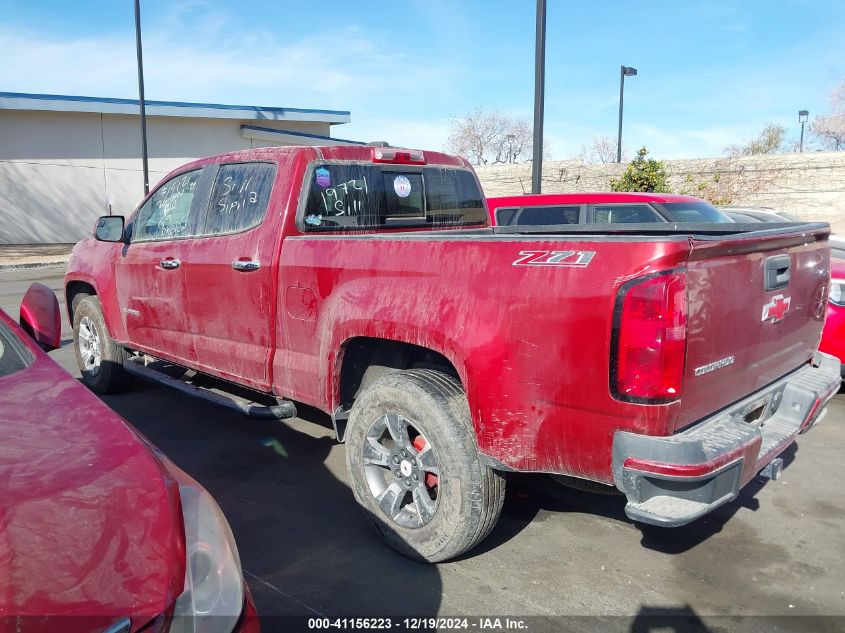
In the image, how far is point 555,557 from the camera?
3.52 meters

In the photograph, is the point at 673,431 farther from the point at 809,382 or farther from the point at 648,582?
the point at 809,382

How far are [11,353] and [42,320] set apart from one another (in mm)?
645

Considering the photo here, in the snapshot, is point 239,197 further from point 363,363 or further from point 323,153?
point 363,363

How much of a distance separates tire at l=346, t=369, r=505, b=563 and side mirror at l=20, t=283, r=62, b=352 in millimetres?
1480

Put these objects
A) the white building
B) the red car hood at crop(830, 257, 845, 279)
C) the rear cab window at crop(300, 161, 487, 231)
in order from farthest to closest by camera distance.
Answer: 1. the white building
2. the red car hood at crop(830, 257, 845, 279)
3. the rear cab window at crop(300, 161, 487, 231)

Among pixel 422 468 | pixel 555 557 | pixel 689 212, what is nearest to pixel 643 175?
pixel 689 212

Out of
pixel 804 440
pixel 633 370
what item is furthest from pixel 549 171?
pixel 633 370

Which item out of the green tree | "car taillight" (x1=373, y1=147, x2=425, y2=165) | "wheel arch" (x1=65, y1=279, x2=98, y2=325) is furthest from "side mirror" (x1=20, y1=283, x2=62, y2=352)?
the green tree

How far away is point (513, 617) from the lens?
9.80ft

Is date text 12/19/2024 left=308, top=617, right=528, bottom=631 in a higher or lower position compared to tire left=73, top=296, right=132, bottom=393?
lower

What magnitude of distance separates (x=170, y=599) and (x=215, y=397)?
291 centimetres

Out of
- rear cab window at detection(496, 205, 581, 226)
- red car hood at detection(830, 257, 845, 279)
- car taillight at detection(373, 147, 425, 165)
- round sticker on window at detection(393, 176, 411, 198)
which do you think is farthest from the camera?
rear cab window at detection(496, 205, 581, 226)

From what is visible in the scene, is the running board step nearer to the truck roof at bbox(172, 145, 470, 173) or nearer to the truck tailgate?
the truck roof at bbox(172, 145, 470, 173)

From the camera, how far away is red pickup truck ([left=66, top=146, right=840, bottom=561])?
8.46 ft
